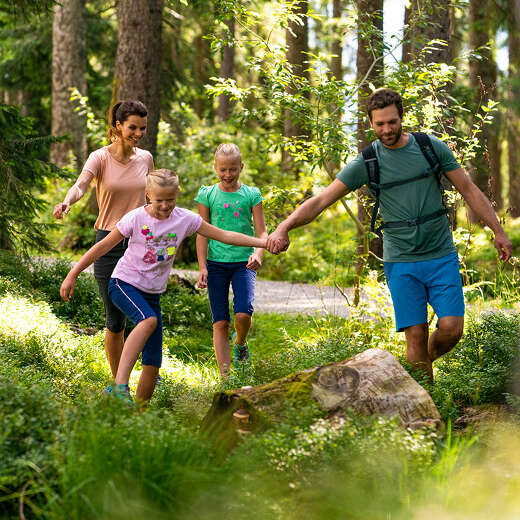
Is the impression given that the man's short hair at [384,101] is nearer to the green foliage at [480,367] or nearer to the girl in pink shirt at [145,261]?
the girl in pink shirt at [145,261]

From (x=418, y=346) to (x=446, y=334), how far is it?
0.71ft

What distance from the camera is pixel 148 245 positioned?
4762 millimetres

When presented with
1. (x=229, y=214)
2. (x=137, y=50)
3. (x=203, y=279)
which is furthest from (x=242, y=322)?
(x=137, y=50)

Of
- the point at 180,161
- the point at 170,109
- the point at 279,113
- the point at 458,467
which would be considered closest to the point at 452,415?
the point at 458,467

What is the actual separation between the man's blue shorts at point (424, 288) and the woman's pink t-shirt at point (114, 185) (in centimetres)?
216

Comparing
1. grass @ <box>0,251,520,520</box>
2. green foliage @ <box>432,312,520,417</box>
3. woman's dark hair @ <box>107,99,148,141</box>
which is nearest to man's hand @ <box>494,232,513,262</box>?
green foliage @ <box>432,312,520,417</box>

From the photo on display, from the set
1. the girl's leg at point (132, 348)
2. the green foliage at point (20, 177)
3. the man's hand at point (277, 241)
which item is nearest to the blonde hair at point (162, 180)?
the man's hand at point (277, 241)

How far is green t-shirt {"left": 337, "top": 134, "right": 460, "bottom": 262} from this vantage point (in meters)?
4.68

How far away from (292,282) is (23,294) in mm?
7182

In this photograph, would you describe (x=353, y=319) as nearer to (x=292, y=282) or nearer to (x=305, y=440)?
(x=305, y=440)

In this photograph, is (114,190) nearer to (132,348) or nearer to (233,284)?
(233,284)

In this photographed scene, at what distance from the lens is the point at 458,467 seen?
3.35 metres

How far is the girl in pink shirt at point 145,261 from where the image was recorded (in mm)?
4652

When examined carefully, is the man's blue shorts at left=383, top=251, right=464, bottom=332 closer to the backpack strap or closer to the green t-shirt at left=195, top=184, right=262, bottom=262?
the backpack strap
